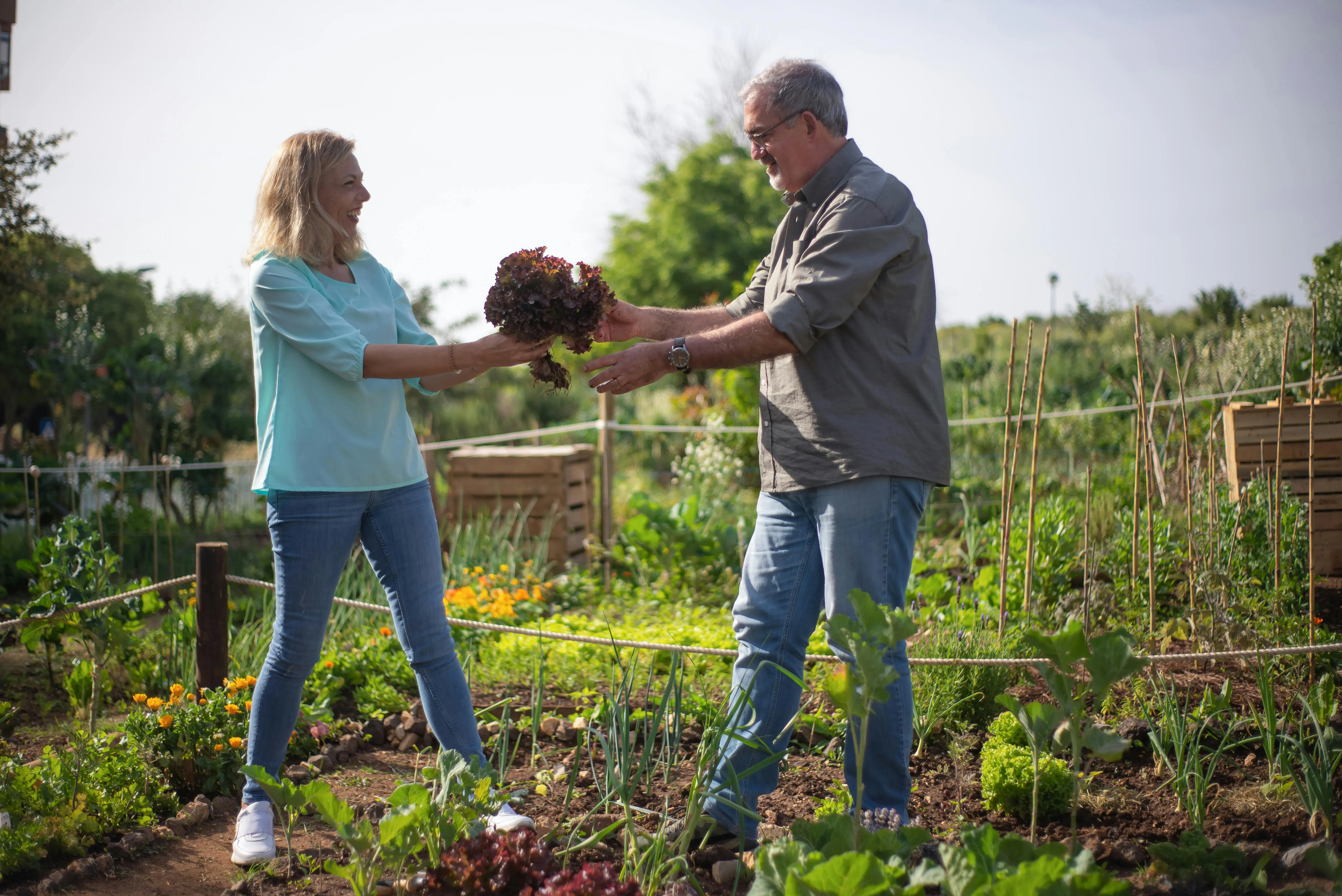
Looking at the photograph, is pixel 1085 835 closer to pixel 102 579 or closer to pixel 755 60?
pixel 102 579

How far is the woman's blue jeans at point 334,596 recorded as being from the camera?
2328 mm

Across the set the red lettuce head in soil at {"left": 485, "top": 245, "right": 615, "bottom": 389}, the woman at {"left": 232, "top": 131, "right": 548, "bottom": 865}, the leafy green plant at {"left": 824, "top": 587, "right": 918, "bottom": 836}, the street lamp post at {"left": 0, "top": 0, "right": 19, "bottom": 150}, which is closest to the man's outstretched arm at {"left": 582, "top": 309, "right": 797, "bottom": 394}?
the red lettuce head in soil at {"left": 485, "top": 245, "right": 615, "bottom": 389}

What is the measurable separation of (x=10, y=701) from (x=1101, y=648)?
3.75 meters

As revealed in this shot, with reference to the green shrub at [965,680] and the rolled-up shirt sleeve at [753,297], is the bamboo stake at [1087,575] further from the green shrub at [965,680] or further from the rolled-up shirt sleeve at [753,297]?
the rolled-up shirt sleeve at [753,297]

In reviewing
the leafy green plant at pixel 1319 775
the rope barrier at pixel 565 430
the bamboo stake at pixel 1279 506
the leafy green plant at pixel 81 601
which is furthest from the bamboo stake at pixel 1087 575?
the leafy green plant at pixel 81 601

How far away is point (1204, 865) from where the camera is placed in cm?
191

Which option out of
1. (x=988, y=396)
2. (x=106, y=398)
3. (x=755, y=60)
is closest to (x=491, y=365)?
(x=106, y=398)

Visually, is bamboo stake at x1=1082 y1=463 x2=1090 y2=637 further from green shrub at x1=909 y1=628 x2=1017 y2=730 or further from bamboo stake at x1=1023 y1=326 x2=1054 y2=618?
green shrub at x1=909 y1=628 x2=1017 y2=730

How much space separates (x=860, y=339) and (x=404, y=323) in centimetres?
125

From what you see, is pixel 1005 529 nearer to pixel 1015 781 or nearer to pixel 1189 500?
pixel 1189 500

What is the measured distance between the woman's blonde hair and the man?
768 mm

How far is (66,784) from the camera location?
96.0 inches

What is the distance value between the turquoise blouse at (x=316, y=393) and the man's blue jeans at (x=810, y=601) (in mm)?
922

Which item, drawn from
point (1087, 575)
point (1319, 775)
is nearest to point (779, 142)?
point (1319, 775)
